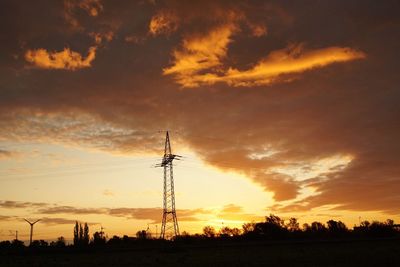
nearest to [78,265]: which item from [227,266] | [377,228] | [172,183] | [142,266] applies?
[142,266]

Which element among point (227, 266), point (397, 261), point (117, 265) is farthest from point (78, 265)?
point (397, 261)

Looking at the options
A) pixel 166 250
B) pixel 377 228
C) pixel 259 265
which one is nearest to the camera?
pixel 259 265

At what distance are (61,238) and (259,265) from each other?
13194 centimetres

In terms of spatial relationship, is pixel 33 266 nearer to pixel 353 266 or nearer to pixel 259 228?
pixel 353 266

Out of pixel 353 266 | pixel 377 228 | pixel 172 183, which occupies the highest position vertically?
pixel 172 183

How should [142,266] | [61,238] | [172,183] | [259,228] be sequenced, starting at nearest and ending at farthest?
1. [142,266]
2. [172,183]
3. [61,238]
4. [259,228]

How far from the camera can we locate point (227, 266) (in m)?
45.4

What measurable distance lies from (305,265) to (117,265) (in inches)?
854

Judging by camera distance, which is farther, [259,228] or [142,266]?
[259,228]

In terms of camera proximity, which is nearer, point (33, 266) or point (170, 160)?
point (33, 266)

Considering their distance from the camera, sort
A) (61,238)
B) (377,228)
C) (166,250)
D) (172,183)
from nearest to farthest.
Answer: (166,250), (172,183), (377,228), (61,238)

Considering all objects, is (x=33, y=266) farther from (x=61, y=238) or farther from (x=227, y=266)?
(x=61, y=238)

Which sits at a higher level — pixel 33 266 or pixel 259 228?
pixel 259 228

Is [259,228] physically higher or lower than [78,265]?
higher
